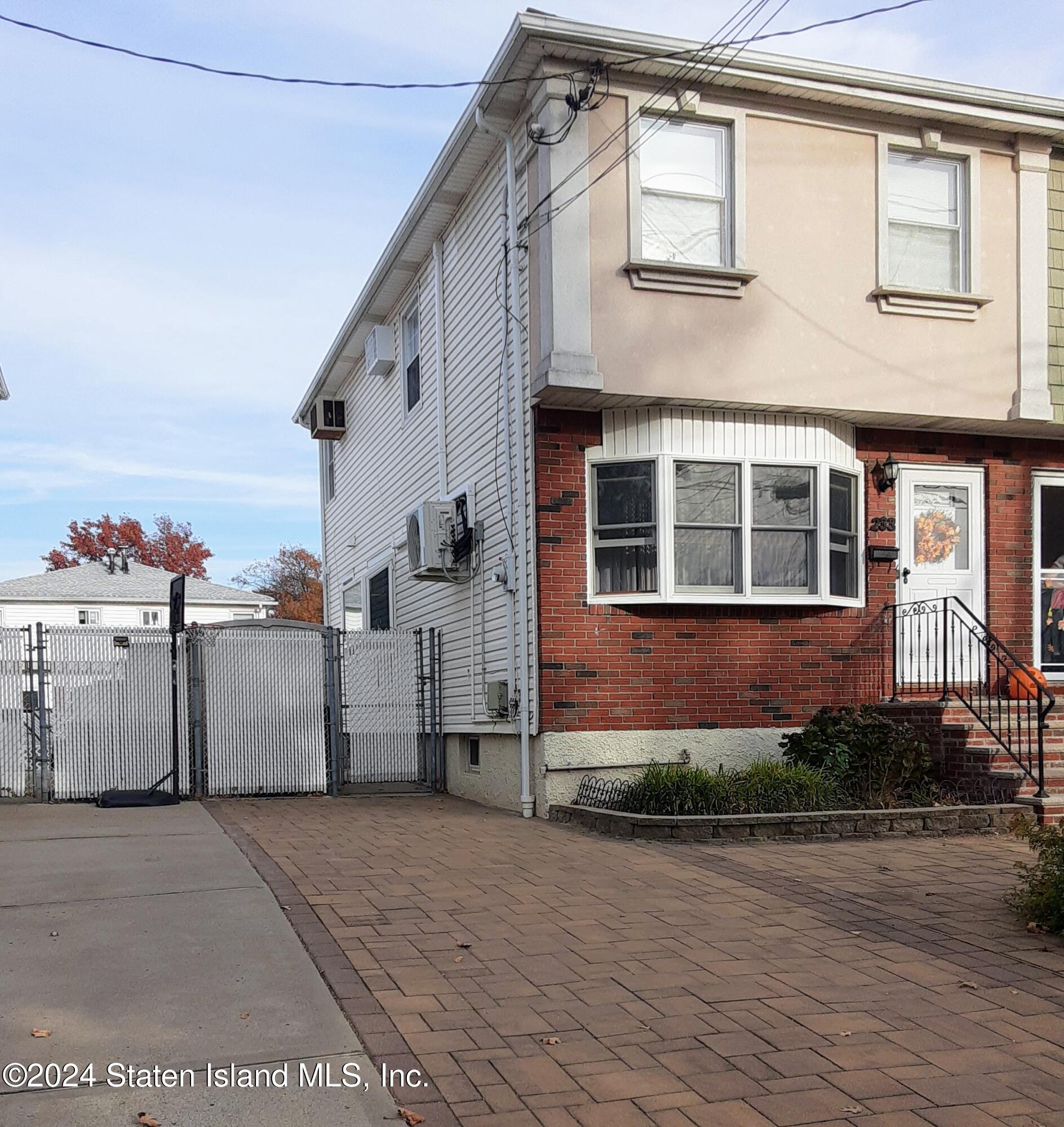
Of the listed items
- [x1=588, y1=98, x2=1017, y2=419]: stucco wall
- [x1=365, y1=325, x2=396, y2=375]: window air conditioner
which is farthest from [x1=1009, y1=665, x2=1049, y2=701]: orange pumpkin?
[x1=365, y1=325, x2=396, y2=375]: window air conditioner

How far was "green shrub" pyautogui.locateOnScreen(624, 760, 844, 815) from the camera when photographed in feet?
31.1

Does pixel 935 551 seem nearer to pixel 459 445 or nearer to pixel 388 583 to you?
pixel 459 445

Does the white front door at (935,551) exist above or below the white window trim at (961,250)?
below

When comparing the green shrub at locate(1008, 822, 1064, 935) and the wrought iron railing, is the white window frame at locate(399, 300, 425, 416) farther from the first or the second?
the green shrub at locate(1008, 822, 1064, 935)

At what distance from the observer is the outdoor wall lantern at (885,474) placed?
11.6m

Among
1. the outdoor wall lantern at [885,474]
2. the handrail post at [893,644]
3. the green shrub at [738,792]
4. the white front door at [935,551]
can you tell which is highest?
the outdoor wall lantern at [885,474]

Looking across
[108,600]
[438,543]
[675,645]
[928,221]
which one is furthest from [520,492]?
[108,600]

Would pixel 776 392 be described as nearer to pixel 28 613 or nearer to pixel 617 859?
pixel 617 859

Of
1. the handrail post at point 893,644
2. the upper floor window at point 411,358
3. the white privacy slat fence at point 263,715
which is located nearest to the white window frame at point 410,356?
the upper floor window at point 411,358

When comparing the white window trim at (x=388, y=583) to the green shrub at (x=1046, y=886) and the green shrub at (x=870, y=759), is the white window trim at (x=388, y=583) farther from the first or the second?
the green shrub at (x=1046, y=886)

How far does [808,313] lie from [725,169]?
153cm

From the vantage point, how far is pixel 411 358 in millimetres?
15359

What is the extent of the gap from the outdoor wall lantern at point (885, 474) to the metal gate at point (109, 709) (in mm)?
7372

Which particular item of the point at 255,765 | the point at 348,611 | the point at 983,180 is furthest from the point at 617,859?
the point at 348,611
